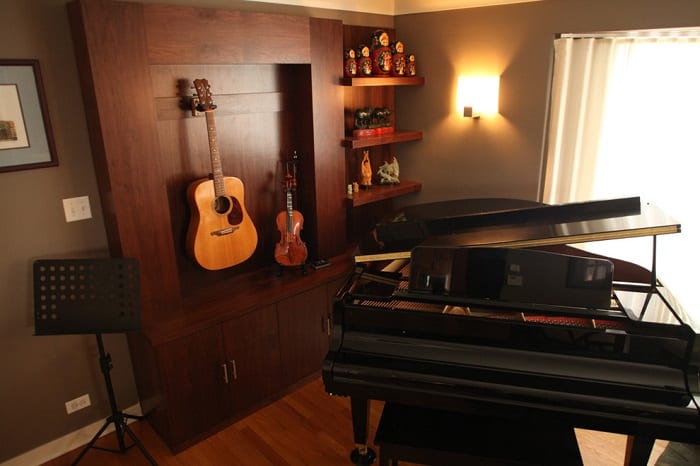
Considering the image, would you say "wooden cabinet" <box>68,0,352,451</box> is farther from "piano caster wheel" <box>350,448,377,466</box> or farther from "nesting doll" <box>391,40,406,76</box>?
"piano caster wheel" <box>350,448,377,466</box>

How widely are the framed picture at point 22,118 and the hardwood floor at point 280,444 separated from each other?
1482 mm

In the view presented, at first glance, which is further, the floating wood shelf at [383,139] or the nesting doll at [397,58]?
the nesting doll at [397,58]

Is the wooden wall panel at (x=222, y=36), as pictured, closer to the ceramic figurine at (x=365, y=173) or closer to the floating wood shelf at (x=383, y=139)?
the floating wood shelf at (x=383, y=139)

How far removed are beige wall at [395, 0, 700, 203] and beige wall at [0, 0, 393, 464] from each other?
139 centimetres

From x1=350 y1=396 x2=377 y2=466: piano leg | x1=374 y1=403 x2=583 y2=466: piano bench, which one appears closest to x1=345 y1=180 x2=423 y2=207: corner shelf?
x1=350 y1=396 x2=377 y2=466: piano leg

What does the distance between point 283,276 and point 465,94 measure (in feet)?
5.53

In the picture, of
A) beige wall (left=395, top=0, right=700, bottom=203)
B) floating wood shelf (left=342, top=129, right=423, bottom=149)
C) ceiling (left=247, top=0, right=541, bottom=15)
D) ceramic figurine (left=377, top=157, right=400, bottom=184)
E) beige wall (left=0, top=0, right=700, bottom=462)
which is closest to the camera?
beige wall (left=0, top=0, right=700, bottom=462)

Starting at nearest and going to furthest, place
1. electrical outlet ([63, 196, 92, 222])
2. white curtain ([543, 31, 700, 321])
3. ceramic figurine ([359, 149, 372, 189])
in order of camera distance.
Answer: electrical outlet ([63, 196, 92, 222]) < white curtain ([543, 31, 700, 321]) < ceramic figurine ([359, 149, 372, 189])

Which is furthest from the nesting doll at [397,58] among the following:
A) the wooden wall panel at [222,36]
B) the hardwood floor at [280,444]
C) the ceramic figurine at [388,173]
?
the hardwood floor at [280,444]

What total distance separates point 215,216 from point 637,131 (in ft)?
7.80

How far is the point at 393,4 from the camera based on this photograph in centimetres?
345

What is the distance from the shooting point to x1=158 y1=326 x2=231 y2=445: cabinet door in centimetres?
234

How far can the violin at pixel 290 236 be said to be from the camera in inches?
112

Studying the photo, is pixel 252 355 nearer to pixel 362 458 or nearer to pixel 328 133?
pixel 362 458
